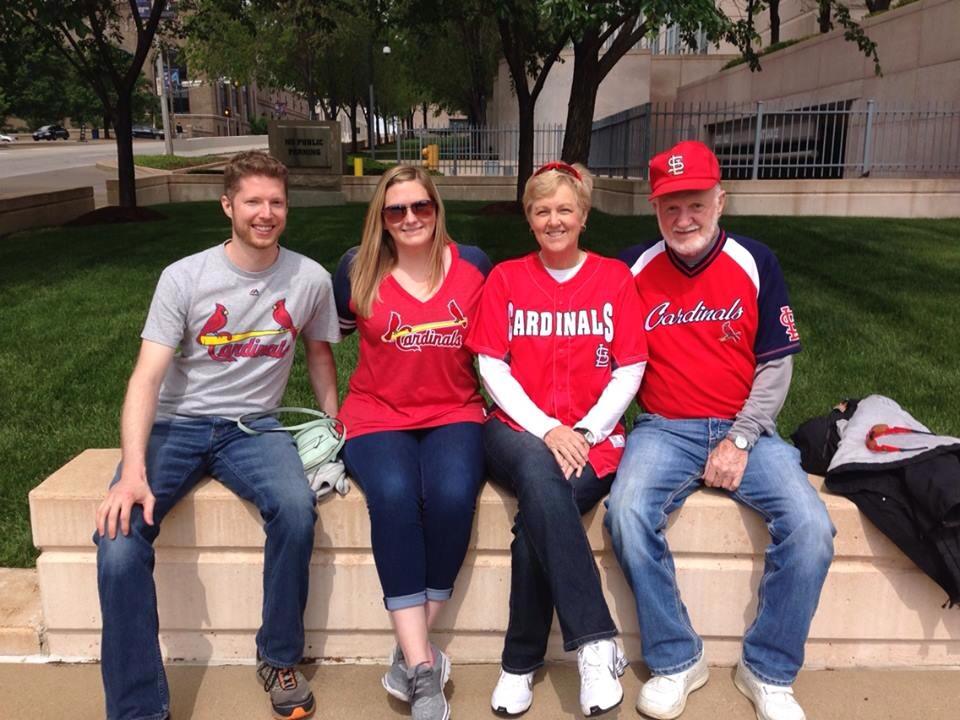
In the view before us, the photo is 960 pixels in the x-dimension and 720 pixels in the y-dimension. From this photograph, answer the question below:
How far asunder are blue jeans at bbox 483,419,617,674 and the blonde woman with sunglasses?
0.17 m

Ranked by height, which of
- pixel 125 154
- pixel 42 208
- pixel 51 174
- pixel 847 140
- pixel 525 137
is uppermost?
pixel 525 137

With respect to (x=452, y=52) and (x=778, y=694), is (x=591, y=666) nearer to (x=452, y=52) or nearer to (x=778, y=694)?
(x=778, y=694)

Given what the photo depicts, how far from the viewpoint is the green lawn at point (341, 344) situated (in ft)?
15.2

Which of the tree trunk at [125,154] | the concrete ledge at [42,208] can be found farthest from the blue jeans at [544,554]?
the tree trunk at [125,154]

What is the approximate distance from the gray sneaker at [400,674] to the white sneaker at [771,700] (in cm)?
101

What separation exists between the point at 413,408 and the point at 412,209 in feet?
2.42

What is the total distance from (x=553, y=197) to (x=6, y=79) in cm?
1718

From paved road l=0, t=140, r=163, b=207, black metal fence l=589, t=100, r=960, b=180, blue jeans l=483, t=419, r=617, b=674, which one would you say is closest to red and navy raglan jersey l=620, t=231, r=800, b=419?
blue jeans l=483, t=419, r=617, b=674

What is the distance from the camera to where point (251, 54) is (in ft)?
155

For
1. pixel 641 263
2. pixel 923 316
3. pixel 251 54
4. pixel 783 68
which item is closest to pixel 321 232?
pixel 923 316

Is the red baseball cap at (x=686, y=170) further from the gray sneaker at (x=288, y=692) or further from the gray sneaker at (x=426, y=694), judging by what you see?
the gray sneaker at (x=288, y=692)

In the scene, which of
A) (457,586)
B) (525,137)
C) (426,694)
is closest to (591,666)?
(426,694)

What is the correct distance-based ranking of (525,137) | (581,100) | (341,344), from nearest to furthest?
(341,344) → (581,100) → (525,137)

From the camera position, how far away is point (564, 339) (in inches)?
122
